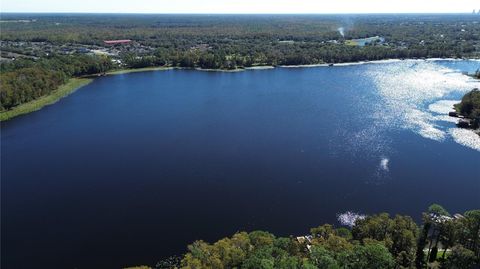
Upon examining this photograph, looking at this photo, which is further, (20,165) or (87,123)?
(87,123)

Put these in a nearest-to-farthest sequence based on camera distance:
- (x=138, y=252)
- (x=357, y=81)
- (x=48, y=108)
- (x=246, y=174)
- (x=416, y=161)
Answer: (x=138, y=252) < (x=246, y=174) < (x=416, y=161) < (x=48, y=108) < (x=357, y=81)

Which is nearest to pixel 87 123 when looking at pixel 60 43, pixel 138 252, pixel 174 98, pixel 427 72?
pixel 174 98

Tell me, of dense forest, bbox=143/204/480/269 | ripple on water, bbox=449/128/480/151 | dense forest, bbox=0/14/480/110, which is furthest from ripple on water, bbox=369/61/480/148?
dense forest, bbox=143/204/480/269

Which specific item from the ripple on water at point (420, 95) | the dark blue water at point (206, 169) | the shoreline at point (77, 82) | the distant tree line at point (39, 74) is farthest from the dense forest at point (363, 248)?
the distant tree line at point (39, 74)

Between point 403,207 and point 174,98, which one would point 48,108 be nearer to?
point 174,98

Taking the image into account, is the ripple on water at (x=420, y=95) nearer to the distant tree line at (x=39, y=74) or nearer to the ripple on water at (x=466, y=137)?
the ripple on water at (x=466, y=137)

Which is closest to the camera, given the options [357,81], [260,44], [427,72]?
[357,81]
